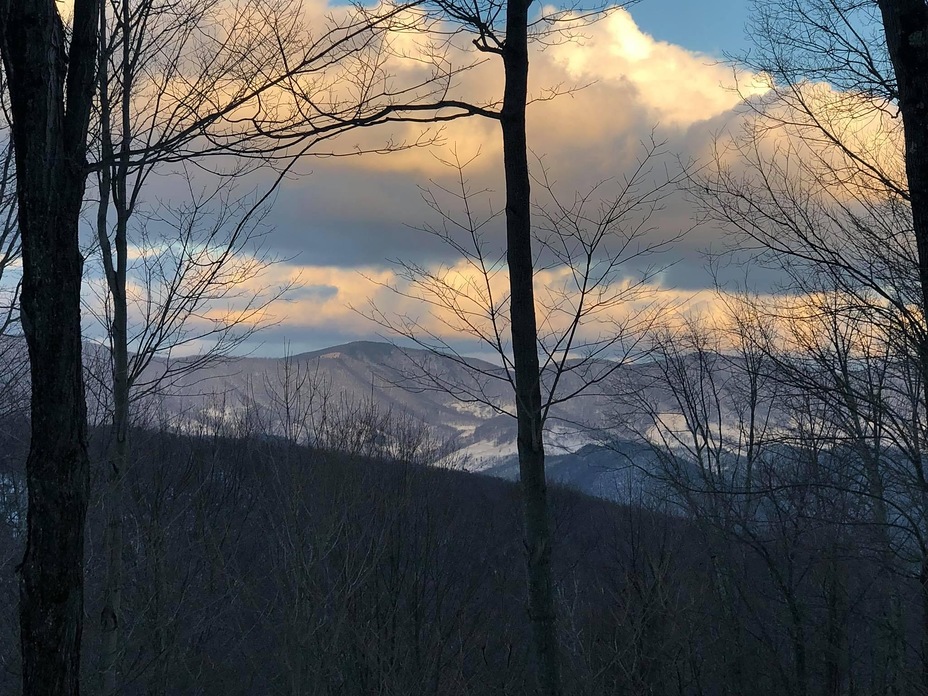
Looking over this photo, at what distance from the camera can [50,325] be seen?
331cm

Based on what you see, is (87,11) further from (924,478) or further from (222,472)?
(222,472)

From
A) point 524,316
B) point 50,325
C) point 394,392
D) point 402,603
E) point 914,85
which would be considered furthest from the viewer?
point 402,603

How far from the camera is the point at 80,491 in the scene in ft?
10.9

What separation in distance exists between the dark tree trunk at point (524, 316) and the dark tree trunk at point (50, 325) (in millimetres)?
2422

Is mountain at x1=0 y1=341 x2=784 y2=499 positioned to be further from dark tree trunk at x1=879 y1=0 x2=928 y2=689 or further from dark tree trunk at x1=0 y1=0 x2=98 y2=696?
dark tree trunk at x1=0 y1=0 x2=98 y2=696

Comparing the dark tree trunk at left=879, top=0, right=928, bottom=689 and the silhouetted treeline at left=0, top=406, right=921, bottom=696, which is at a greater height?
the dark tree trunk at left=879, top=0, right=928, bottom=689

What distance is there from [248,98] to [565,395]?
2460 millimetres

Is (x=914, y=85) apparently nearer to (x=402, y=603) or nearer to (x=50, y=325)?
(x=50, y=325)

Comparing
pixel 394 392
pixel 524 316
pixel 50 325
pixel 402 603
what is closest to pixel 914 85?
pixel 524 316

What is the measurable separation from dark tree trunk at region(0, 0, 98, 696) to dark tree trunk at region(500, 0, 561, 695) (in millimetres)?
2422

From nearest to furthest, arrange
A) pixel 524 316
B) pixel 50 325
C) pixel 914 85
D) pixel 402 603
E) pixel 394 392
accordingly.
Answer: pixel 50 325 → pixel 914 85 → pixel 524 316 → pixel 394 392 → pixel 402 603

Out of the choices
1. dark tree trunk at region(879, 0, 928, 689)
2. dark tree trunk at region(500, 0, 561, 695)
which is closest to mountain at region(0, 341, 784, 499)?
dark tree trunk at region(500, 0, 561, 695)

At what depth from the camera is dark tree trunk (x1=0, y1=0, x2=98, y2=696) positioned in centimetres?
320

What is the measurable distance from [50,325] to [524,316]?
2664 mm
